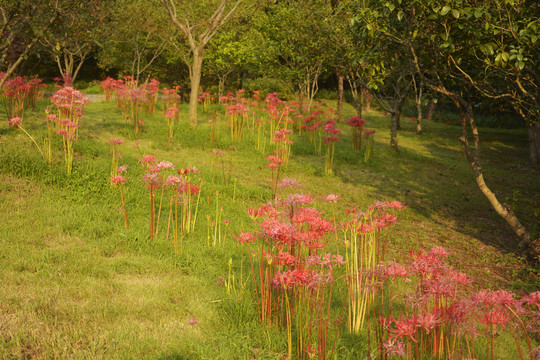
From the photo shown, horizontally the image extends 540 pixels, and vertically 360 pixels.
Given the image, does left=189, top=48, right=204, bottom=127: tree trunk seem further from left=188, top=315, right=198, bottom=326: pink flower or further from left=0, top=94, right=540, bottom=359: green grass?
left=188, top=315, right=198, bottom=326: pink flower

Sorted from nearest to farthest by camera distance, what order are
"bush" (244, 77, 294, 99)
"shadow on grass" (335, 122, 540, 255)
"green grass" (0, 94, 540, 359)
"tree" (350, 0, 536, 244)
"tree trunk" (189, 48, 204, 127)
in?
"green grass" (0, 94, 540, 359) → "tree" (350, 0, 536, 244) → "shadow on grass" (335, 122, 540, 255) → "tree trunk" (189, 48, 204, 127) → "bush" (244, 77, 294, 99)

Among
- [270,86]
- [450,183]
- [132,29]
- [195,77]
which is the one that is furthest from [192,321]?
[270,86]

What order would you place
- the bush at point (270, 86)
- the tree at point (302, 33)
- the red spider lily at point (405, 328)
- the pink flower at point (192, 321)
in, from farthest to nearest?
the bush at point (270, 86) → the tree at point (302, 33) → the pink flower at point (192, 321) → the red spider lily at point (405, 328)

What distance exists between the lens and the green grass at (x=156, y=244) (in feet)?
11.7

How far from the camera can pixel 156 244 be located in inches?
213

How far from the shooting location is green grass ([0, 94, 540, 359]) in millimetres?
3578

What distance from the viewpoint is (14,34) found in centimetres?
732

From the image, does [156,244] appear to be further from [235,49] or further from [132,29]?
[132,29]

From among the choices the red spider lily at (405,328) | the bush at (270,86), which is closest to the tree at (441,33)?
the red spider lily at (405,328)

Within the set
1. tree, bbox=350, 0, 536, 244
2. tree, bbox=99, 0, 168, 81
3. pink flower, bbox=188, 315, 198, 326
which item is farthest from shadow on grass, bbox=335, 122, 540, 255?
tree, bbox=99, 0, 168, 81

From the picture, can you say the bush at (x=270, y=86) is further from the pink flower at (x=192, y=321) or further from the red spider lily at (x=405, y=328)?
the red spider lily at (x=405, y=328)

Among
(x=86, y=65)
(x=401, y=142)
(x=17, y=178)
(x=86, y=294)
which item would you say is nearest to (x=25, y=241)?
(x=86, y=294)

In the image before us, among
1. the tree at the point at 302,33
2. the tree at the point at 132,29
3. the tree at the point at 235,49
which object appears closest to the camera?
the tree at the point at 302,33

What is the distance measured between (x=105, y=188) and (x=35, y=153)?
1769 mm
